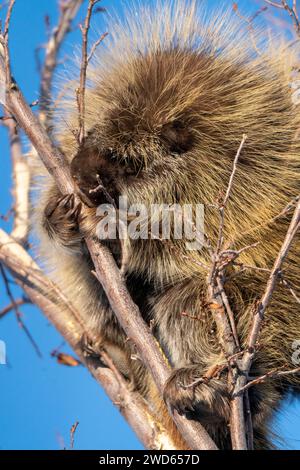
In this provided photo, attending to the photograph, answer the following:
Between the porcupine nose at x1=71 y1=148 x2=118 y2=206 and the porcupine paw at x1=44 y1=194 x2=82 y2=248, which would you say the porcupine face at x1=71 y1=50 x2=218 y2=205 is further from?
the porcupine paw at x1=44 y1=194 x2=82 y2=248

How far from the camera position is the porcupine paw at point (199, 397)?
223cm

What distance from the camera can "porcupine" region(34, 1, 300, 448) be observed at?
268 cm

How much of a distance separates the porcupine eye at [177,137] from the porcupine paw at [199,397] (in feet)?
3.32

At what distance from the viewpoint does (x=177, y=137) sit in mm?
2908

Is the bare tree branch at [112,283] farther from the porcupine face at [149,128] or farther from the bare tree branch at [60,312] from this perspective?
the bare tree branch at [60,312]

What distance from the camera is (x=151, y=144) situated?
286 cm

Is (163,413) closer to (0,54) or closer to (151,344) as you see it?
(151,344)

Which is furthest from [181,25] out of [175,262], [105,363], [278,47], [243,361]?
[243,361]

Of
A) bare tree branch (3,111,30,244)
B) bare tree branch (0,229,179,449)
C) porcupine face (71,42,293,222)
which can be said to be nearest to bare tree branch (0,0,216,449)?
porcupine face (71,42,293,222)

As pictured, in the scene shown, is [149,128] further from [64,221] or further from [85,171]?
[64,221]

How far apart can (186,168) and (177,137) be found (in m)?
0.14

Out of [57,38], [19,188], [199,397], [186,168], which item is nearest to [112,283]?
[199,397]

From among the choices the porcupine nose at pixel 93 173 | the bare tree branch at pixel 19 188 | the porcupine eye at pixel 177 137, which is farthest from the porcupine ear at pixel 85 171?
the bare tree branch at pixel 19 188

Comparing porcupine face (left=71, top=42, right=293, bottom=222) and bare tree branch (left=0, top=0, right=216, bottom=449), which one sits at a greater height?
porcupine face (left=71, top=42, right=293, bottom=222)
